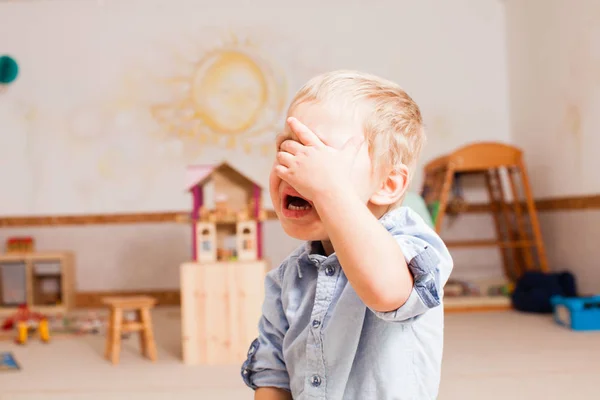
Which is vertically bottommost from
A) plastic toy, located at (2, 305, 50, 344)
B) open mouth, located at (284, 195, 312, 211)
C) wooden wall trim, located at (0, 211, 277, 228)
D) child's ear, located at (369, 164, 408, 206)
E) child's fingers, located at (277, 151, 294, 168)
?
plastic toy, located at (2, 305, 50, 344)

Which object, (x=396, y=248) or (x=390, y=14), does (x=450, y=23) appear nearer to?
(x=390, y=14)

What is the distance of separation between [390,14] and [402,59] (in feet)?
1.07

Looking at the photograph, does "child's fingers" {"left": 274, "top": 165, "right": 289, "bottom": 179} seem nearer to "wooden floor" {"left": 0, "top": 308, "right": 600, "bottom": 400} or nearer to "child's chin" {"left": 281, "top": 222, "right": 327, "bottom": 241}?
"child's chin" {"left": 281, "top": 222, "right": 327, "bottom": 241}

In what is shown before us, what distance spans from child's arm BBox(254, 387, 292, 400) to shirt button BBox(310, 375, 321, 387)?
10 cm

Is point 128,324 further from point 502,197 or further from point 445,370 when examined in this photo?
point 502,197

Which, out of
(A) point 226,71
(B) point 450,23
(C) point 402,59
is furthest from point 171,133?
(B) point 450,23

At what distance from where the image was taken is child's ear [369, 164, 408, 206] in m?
Answer: 0.74

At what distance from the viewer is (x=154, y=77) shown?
4.41 m

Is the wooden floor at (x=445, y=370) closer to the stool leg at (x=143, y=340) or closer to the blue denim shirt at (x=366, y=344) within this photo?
the stool leg at (x=143, y=340)

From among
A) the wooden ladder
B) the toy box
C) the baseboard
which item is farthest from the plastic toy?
the toy box

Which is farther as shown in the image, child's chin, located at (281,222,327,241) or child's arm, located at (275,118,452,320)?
child's chin, located at (281,222,327,241)

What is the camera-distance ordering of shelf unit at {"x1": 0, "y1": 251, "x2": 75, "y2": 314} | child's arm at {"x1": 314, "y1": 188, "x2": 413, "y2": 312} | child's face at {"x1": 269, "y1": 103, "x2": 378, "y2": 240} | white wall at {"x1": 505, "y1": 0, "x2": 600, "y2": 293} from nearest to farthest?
child's arm at {"x1": 314, "y1": 188, "x2": 413, "y2": 312} → child's face at {"x1": 269, "y1": 103, "x2": 378, "y2": 240} → white wall at {"x1": 505, "y1": 0, "x2": 600, "y2": 293} → shelf unit at {"x1": 0, "y1": 251, "x2": 75, "y2": 314}

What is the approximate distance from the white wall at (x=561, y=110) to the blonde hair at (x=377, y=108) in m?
2.87

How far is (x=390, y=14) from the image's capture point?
14.4ft
